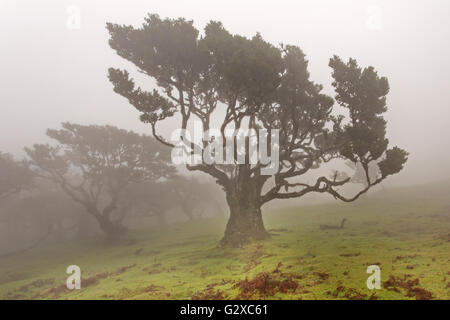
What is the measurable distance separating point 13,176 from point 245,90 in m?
51.5

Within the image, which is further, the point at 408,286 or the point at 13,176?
the point at 13,176

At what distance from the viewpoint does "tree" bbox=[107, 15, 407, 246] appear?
26.1 metres

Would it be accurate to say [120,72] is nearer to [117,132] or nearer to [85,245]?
[117,132]

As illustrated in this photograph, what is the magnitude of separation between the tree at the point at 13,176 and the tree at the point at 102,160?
1985 mm

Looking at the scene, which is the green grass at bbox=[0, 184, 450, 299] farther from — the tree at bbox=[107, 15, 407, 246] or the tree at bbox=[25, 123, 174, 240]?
the tree at bbox=[25, 123, 174, 240]

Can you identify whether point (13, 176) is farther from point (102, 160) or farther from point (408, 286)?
point (408, 286)

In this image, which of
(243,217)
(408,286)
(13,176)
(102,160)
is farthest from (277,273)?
(13,176)

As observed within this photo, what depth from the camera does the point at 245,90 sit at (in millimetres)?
27672

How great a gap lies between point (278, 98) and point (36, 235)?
247 feet

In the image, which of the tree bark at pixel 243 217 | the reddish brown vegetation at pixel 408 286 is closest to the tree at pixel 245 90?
the tree bark at pixel 243 217

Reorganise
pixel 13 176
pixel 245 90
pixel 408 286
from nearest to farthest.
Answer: pixel 408 286 < pixel 245 90 < pixel 13 176

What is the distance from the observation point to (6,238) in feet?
250

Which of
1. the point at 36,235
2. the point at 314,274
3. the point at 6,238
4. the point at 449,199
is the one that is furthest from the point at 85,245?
the point at 449,199

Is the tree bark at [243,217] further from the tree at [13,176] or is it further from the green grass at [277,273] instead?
the tree at [13,176]
